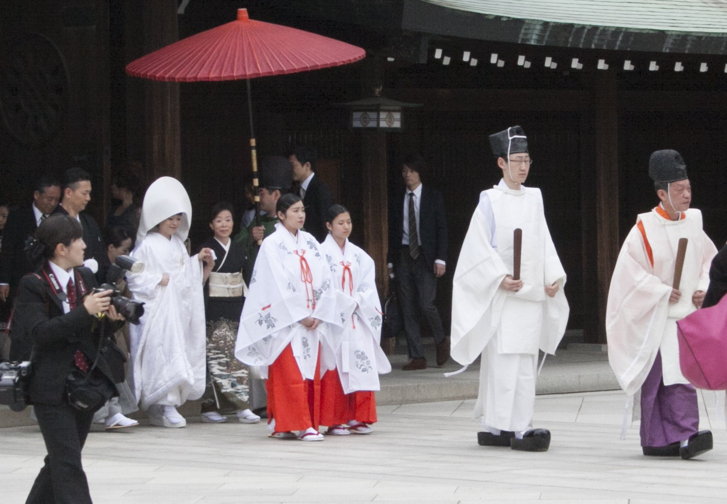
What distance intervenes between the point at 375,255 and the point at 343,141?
1.36 meters

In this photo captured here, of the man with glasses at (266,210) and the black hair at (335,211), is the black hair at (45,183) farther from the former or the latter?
the black hair at (335,211)

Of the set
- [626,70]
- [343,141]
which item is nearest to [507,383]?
[343,141]

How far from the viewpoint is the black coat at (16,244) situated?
11.1m

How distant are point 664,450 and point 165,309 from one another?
12.1ft

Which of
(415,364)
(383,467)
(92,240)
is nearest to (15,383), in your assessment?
(383,467)

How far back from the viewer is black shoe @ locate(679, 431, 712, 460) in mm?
8719

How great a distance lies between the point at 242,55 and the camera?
34.9 feet

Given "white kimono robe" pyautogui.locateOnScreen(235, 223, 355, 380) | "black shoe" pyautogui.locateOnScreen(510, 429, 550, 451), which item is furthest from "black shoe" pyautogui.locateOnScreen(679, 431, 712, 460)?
"white kimono robe" pyautogui.locateOnScreen(235, 223, 355, 380)

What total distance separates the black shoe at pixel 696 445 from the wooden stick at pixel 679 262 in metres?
0.90

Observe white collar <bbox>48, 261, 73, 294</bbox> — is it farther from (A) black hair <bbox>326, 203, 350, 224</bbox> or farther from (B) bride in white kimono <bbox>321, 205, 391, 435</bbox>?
(A) black hair <bbox>326, 203, 350, 224</bbox>

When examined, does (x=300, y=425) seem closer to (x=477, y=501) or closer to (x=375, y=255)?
(x=477, y=501)

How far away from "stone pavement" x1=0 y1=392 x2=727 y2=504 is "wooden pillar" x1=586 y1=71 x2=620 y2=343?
12.6 ft

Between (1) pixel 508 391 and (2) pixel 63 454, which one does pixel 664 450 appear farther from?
(2) pixel 63 454

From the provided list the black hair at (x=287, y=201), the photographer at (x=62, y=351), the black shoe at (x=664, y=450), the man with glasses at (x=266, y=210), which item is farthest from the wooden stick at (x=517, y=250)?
the photographer at (x=62, y=351)
